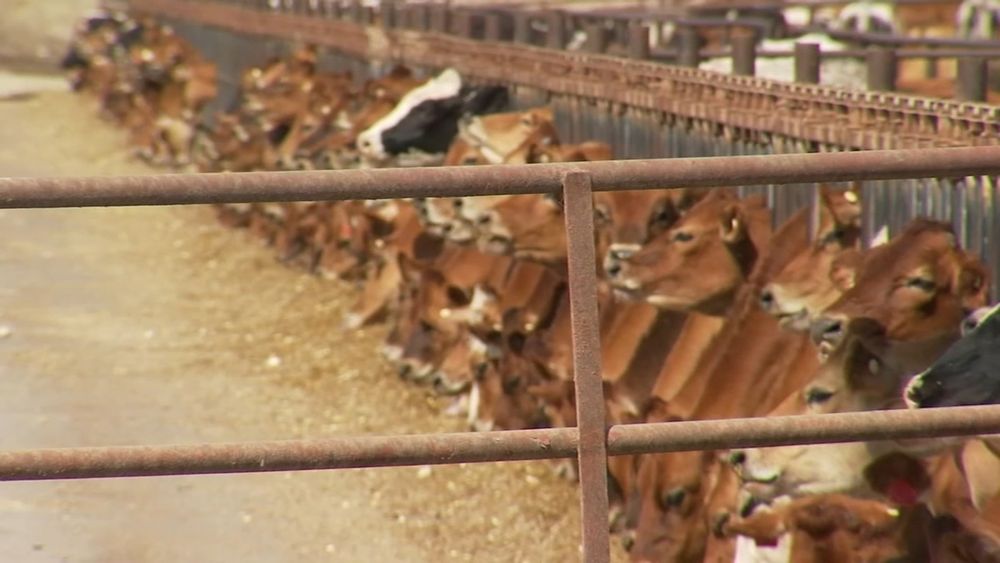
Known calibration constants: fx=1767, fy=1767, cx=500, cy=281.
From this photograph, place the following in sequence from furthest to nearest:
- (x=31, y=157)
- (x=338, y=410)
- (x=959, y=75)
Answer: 1. (x=31, y=157)
2. (x=338, y=410)
3. (x=959, y=75)

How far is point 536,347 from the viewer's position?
6.73 m

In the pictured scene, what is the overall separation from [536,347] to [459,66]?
3168 mm

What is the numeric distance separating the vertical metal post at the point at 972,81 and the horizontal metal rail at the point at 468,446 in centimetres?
281

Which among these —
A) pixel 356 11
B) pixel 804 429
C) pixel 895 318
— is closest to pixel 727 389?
pixel 895 318

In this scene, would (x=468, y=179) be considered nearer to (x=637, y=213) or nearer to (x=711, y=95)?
(x=637, y=213)

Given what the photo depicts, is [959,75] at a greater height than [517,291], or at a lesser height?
greater

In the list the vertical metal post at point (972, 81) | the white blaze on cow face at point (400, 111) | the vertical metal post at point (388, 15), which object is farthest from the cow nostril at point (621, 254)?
the vertical metal post at point (388, 15)

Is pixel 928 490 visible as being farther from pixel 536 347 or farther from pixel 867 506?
pixel 536 347

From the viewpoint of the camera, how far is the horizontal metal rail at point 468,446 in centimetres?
301

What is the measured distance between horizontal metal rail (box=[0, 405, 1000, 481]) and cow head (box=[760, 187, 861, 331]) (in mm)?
1673

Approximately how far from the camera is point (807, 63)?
666 cm

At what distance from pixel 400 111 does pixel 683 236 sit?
3470 millimetres

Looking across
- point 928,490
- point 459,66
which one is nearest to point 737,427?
point 928,490

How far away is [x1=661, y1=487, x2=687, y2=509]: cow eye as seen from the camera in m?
5.28
